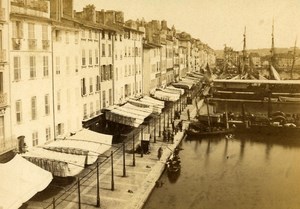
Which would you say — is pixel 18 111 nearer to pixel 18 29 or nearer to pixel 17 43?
pixel 17 43

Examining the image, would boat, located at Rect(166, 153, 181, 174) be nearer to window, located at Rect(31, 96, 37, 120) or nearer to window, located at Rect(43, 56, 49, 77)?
window, located at Rect(31, 96, 37, 120)

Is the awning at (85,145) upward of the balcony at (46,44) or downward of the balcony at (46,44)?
downward

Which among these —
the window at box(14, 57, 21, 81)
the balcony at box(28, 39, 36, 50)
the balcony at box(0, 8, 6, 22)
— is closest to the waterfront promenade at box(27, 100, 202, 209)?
Result: the window at box(14, 57, 21, 81)

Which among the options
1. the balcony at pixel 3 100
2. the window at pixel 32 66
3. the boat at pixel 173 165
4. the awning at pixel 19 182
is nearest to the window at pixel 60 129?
the window at pixel 32 66

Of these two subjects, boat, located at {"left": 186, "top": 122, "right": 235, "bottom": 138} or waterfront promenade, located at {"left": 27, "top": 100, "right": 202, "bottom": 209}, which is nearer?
waterfront promenade, located at {"left": 27, "top": 100, "right": 202, "bottom": 209}

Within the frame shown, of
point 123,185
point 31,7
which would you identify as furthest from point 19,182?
point 31,7

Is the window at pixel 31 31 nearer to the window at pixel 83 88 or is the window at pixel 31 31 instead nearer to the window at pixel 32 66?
the window at pixel 32 66
